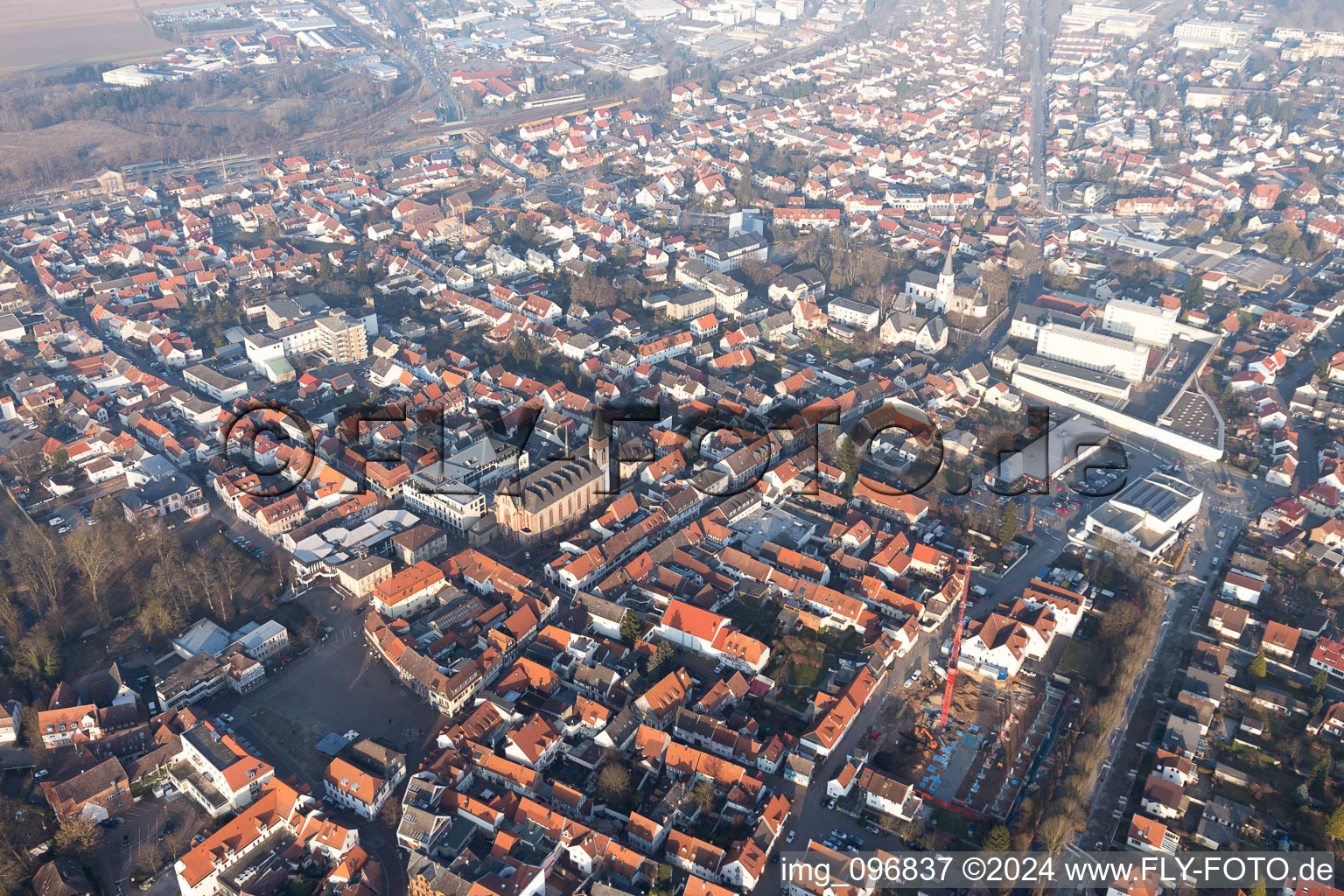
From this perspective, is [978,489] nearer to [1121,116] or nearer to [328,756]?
[328,756]

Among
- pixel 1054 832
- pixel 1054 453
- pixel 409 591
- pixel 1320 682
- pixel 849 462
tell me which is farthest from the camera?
pixel 1054 453

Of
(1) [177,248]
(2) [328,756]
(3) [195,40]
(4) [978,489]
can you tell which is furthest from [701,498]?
(3) [195,40]

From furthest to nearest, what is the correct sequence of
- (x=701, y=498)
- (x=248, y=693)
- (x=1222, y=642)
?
(x=701, y=498) < (x=1222, y=642) < (x=248, y=693)

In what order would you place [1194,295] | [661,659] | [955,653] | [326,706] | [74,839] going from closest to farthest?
[74,839] < [326,706] < [661,659] < [955,653] < [1194,295]

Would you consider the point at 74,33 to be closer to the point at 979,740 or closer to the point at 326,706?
the point at 326,706

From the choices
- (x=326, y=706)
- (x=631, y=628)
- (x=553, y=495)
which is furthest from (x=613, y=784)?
(x=553, y=495)

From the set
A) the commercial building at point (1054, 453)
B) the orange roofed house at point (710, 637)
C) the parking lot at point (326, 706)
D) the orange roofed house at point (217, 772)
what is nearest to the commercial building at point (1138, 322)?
the commercial building at point (1054, 453)

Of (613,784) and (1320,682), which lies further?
(1320,682)
